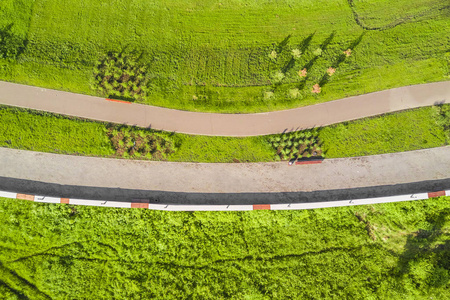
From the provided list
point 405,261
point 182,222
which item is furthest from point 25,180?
point 405,261

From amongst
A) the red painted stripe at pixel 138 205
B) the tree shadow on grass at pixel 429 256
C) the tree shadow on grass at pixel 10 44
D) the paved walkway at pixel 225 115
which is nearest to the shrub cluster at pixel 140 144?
the paved walkway at pixel 225 115

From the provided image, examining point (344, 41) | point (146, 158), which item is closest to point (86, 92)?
point (146, 158)

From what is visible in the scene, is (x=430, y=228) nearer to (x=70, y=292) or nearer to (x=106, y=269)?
(x=106, y=269)

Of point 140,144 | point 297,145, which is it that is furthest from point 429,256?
point 140,144

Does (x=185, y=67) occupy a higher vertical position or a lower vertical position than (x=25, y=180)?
higher

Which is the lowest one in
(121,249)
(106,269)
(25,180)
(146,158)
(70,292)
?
(70,292)

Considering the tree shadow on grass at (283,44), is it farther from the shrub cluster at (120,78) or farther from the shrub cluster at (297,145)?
the shrub cluster at (120,78)

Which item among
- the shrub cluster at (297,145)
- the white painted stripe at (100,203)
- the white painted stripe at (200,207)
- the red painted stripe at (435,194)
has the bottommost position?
the white painted stripe at (200,207)
